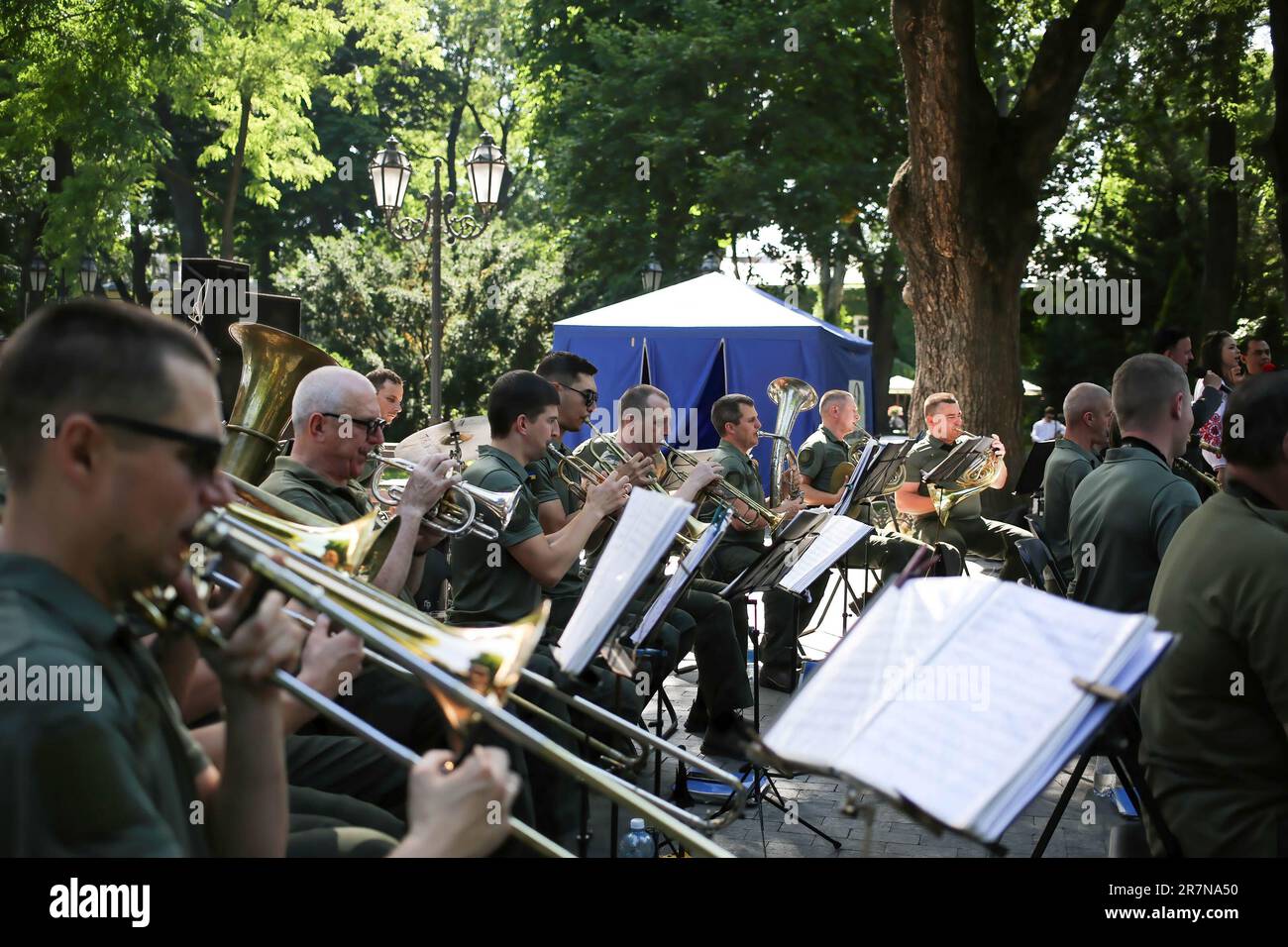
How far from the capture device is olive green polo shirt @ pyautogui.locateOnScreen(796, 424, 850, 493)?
9242 mm

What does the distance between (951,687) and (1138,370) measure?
332cm

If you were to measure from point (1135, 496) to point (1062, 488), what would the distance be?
179cm

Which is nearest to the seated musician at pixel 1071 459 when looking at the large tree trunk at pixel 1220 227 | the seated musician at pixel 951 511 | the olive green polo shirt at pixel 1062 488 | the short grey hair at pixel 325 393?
the olive green polo shirt at pixel 1062 488

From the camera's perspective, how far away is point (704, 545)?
→ 3.86 meters

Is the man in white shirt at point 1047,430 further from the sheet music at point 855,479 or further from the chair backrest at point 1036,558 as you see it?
the chair backrest at point 1036,558

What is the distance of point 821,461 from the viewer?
927cm

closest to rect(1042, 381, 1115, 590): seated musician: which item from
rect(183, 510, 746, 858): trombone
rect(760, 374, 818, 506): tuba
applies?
rect(760, 374, 818, 506): tuba

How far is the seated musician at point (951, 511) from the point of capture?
9.25 metres

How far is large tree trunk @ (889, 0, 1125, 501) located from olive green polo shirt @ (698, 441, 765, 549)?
442 centimetres

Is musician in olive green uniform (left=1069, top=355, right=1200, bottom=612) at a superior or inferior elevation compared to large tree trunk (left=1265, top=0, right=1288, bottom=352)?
inferior

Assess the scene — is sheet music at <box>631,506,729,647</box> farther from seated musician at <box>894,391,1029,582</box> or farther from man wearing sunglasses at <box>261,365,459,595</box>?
seated musician at <box>894,391,1029,582</box>

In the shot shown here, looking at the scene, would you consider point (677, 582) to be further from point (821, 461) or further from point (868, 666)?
point (821, 461)

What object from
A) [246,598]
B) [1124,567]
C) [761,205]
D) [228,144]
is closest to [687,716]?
[1124,567]
